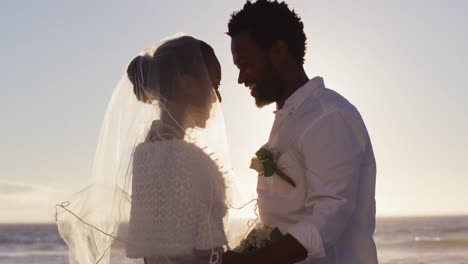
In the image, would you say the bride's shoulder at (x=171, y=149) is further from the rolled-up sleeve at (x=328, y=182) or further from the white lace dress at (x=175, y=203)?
the rolled-up sleeve at (x=328, y=182)

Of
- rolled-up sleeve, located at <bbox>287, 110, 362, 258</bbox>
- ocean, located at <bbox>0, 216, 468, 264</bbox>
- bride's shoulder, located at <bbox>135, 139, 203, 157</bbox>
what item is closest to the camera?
rolled-up sleeve, located at <bbox>287, 110, 362, 258</bbox>

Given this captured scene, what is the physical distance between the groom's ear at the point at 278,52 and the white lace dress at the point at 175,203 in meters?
0.60

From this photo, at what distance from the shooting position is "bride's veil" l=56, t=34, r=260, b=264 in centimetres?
416

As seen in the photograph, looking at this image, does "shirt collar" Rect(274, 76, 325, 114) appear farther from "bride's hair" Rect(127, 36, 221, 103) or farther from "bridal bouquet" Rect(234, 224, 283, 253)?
"bridal bouquet" Rect(234, 224, 283, 253)

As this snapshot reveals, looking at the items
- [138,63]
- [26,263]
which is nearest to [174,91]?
[138,63]

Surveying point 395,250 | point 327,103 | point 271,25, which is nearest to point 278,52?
point 271,25

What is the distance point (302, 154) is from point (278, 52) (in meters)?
0.59

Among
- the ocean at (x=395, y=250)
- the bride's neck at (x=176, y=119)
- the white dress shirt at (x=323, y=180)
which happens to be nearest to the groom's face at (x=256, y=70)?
the white dress shirt at (x=323, y=180)

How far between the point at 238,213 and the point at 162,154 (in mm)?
523

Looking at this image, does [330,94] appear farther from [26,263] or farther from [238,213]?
[26,263]

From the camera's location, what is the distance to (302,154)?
12.7 feet

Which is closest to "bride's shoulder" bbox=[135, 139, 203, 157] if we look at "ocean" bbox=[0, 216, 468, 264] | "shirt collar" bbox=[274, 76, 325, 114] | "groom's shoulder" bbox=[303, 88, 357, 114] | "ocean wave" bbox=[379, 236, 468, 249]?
"shirt collar" bbox=[274, 76, 325, 114]

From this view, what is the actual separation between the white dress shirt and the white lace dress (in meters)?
0.30

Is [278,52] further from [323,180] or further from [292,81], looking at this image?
[323,180]
